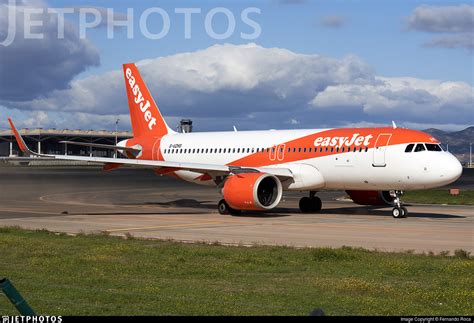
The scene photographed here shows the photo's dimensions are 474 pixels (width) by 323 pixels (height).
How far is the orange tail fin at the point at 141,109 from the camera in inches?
1617

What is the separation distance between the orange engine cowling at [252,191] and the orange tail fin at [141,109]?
10.1 meters

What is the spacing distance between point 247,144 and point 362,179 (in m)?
6.80

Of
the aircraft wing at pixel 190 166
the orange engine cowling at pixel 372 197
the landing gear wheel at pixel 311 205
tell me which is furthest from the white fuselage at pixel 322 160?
the orange engine cowling at pixel 372 197

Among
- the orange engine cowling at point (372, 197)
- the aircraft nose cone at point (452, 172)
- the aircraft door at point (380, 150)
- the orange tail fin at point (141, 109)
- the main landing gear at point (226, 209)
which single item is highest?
the orange tail fin at point (141, 109)

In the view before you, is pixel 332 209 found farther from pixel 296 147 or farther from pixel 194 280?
pixel 194 280

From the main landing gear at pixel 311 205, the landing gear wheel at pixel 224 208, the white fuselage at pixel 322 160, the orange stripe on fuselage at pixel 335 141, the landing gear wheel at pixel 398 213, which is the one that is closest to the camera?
the white fuselage at pixel 322 160

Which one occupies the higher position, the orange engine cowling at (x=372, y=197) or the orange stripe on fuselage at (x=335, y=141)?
the orange stripe on fuselage at (x=335, y=141)

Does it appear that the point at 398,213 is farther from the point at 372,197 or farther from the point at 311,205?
the point at 311,205

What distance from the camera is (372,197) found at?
34.9 metres

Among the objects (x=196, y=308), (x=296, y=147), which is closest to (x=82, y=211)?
(x=296, y=147)

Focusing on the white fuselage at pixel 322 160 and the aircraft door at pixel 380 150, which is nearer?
the white fuselage at pixel 322 160

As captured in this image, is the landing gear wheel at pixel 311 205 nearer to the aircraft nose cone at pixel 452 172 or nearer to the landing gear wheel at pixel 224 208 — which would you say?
the landing gear wheel at pixel 224 208

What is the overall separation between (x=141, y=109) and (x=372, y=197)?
14.1 m

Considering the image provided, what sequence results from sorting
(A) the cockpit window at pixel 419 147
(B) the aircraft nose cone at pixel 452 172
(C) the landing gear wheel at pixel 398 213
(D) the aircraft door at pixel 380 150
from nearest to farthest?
1. (B) the aircraft nose cone at pixel 452 172
2. (A) the cockpit window at pixel 419 147
3. (D) the aircraft door at pixel 380 150
4. (C) the landing gear wheel at pixel 398 213
